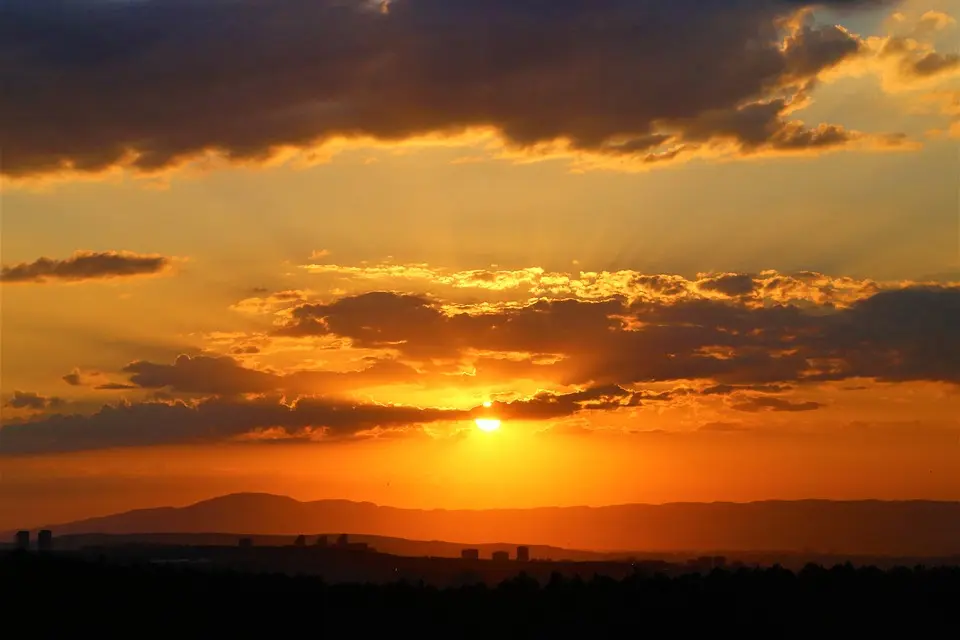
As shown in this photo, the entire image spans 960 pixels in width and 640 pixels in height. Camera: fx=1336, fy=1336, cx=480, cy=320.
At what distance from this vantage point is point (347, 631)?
4688 centimetres

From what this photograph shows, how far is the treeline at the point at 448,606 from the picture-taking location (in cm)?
4669

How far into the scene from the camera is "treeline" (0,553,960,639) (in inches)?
1838

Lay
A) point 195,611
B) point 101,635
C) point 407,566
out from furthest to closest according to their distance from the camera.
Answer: point 407,566
point 195,611
point 101,635

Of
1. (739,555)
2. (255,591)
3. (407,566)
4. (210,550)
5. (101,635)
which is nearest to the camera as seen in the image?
(101,635)

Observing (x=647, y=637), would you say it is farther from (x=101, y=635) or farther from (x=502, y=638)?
(x=101, y=635)

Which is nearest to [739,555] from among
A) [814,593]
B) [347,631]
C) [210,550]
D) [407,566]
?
[210,550]

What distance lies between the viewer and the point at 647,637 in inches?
1906

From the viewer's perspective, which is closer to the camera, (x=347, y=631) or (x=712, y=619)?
(x=347, y=631)

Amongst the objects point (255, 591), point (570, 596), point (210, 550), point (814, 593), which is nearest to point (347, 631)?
point (255, 591)

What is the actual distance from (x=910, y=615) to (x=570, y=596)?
14110 millimetres

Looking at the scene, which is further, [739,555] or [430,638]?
[739,555]

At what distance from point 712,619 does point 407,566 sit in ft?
159

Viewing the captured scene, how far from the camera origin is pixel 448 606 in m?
50.1

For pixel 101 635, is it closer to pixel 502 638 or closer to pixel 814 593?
pixel 502 638
